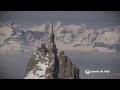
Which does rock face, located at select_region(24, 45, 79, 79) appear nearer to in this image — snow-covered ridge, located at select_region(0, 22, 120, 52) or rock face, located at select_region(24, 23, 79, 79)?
rock face, located at select_region(24, 23, 79, 79)

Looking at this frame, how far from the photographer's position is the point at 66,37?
26.0m

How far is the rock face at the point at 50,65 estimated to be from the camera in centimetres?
2573

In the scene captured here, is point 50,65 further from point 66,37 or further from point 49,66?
point 66,37

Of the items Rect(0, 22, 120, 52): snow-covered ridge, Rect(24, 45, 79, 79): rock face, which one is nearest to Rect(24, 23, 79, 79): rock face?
Rect(24, 45, 79, 79): rock face

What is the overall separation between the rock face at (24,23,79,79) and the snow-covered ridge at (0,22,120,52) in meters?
0.20

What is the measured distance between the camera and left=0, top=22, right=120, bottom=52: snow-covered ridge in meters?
25.9

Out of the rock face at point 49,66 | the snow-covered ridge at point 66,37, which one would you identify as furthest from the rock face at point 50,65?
the snow-covered ridge at point 66,37

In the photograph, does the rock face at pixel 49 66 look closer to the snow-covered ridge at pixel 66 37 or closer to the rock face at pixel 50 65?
the rock face at pixel 50 65

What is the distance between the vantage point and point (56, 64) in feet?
84.8

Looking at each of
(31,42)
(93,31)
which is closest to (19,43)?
(31,42)

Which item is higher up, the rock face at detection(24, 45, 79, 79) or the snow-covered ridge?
the snow-covered ridge
